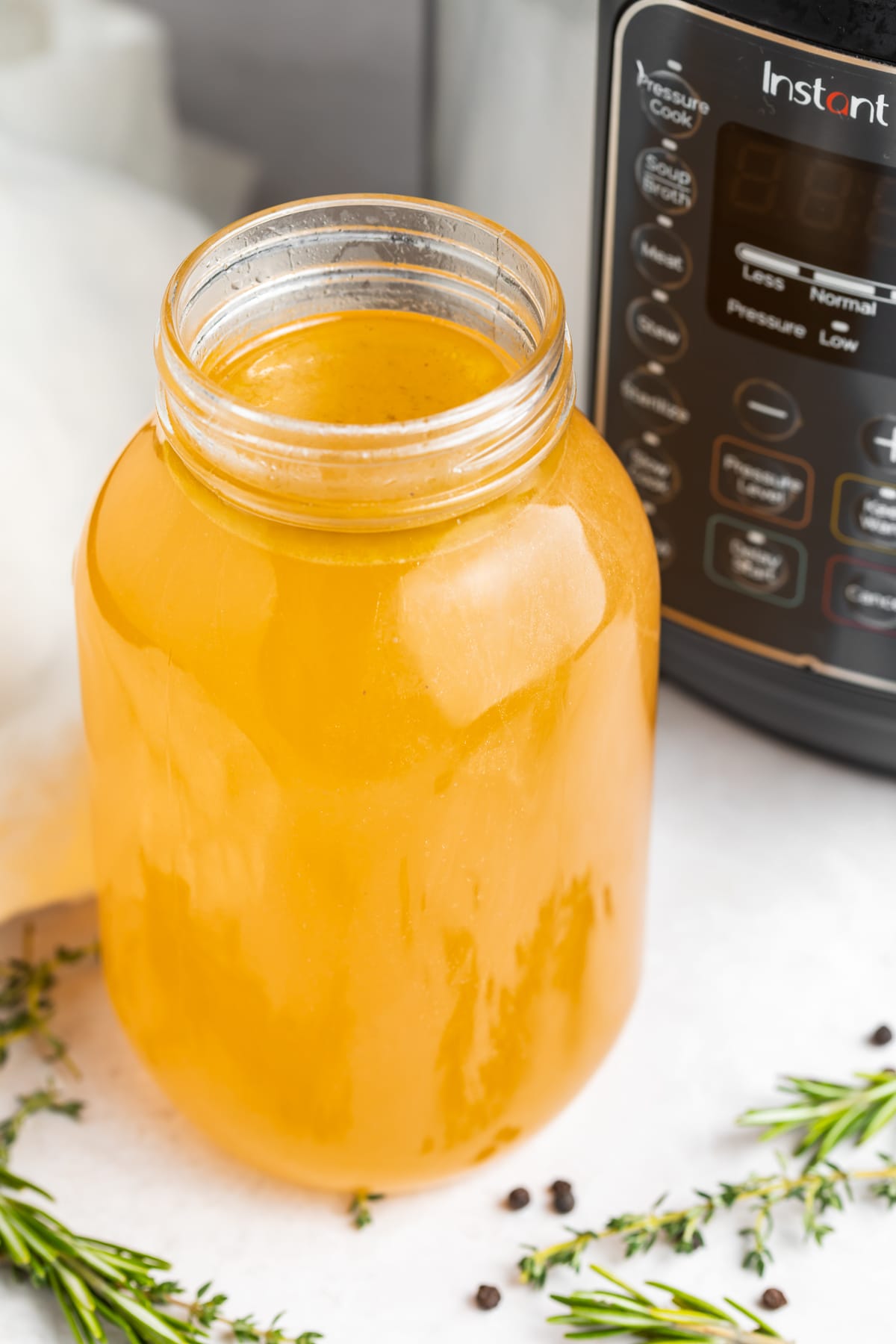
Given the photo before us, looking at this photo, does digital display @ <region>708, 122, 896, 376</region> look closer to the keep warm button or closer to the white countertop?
the keep warm button

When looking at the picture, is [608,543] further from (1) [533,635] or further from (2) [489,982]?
(2) [489,982]

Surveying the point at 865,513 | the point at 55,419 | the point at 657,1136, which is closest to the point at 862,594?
the point at 865,513

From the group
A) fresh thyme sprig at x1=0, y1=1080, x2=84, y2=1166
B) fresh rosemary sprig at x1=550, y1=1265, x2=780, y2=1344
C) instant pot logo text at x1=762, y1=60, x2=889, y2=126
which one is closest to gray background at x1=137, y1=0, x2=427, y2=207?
instant pot logo text at x1=762, y1=60, x2=889, y2=126

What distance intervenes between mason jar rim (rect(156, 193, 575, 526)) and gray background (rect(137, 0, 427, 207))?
512 millimetres

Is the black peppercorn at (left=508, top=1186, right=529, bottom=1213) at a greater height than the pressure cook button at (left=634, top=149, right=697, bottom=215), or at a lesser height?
lesser

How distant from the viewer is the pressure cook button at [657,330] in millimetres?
708

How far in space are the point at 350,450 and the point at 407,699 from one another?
8cm

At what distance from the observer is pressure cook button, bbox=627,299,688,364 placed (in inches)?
27.9

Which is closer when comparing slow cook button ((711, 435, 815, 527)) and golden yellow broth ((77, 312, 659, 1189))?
golden yellow broth ((77, 312, 659, 1189))

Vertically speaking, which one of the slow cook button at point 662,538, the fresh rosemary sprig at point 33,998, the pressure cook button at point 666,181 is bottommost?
the fresh rosemary sprig at point 33,998

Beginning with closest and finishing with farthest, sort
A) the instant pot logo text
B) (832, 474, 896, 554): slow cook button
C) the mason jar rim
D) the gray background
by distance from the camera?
the mason jar rim, the instant pot logo text, (832, 474, 896, 554): slow cook button, the gray background

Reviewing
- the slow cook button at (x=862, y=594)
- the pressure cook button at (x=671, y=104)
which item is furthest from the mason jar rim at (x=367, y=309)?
the slow cook button at (x=862, y=594)

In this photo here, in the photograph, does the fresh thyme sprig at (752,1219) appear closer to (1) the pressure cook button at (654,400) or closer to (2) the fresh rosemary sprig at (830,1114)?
(2) the fresh rosemary sprig at (830,1114)

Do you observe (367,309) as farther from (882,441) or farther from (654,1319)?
(654,1319)
